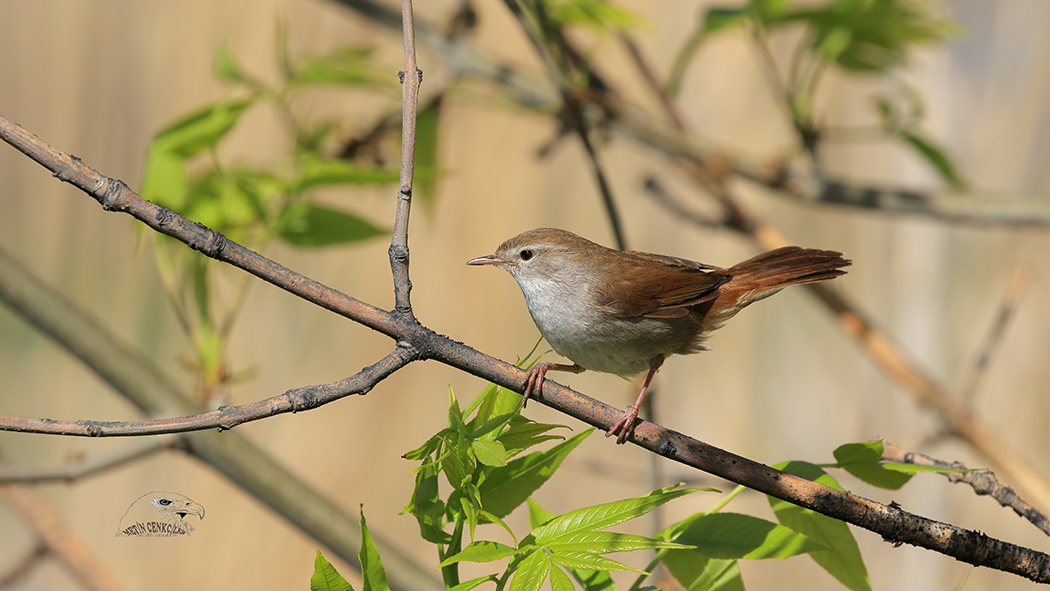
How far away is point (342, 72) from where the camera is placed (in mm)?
2172

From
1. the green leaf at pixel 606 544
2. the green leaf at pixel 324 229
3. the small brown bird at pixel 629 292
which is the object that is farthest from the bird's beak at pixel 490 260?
the green leaf at pixel 606 544

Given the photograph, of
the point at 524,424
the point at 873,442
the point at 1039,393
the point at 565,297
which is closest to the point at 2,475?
the point at 524,424

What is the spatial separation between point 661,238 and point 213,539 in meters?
3.11

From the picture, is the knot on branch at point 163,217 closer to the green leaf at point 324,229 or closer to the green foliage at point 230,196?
the green foliage at point 230,196

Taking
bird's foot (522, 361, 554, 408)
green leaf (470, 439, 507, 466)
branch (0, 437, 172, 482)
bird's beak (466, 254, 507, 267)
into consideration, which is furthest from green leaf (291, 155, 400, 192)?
green leaf (470, 439, 507, 466)

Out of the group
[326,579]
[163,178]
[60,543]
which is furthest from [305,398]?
[163,178]

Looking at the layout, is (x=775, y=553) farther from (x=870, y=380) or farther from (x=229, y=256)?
(x=870, y=380)

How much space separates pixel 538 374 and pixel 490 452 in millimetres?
316

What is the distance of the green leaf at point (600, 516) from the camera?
0.97 meters

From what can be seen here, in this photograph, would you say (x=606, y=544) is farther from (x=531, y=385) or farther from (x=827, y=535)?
(x=827, y=535)

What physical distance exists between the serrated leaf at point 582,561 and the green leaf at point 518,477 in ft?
0.51

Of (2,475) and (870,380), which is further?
(870,380)

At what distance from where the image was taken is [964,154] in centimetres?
368

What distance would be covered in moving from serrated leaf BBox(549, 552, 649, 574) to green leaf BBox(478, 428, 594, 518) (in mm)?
156
